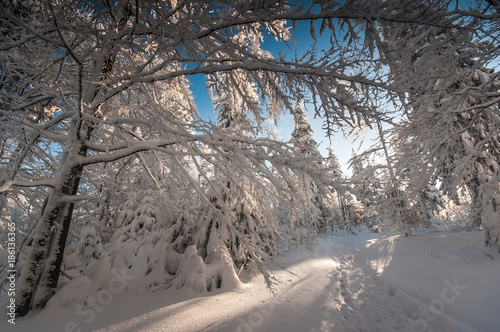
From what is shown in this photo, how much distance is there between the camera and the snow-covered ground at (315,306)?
8.83ft

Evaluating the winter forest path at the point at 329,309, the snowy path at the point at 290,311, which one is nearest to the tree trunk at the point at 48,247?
the snowy path at the point at 290,311

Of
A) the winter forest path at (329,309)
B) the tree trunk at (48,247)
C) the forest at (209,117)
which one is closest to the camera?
the forest at (209,117)

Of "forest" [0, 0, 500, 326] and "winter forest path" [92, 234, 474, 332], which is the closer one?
"forest" [0, 0, 500, 326]

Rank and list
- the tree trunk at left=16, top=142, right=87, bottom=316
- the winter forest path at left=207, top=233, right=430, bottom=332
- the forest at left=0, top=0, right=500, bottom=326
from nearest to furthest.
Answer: the forest at left=0, top=0, right=500, bottom=326 < the tree trunk at left=16, top=142, right=87, bottom=316 < the winter forest path at left=207, top=233, right=430, bottom=332

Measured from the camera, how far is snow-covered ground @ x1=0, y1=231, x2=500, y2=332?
8.83ft

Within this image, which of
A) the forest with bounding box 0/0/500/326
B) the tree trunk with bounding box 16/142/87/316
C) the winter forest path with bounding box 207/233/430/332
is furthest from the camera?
the winter forest path with bounding box 207/233/430/332

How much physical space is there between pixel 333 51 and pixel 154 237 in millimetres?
5731

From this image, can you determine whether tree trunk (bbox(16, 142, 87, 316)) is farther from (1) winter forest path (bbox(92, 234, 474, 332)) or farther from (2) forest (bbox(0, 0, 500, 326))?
(1) winter forest path (bbox(92, 234, 474, 332))

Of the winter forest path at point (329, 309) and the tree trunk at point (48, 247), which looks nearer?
the tree trunk at point (48, 247)

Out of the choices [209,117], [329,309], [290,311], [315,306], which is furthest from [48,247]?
[329,309]

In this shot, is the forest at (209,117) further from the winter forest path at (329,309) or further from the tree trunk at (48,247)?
the winter forest path at (329,309)

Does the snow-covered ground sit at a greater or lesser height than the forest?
lesser

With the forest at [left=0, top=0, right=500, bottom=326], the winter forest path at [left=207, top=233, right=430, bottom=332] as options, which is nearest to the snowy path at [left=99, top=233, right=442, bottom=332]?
the winter forest path at [left=207, top=233, right=430, bottom=332]

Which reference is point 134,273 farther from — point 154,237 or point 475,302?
point 475,302
